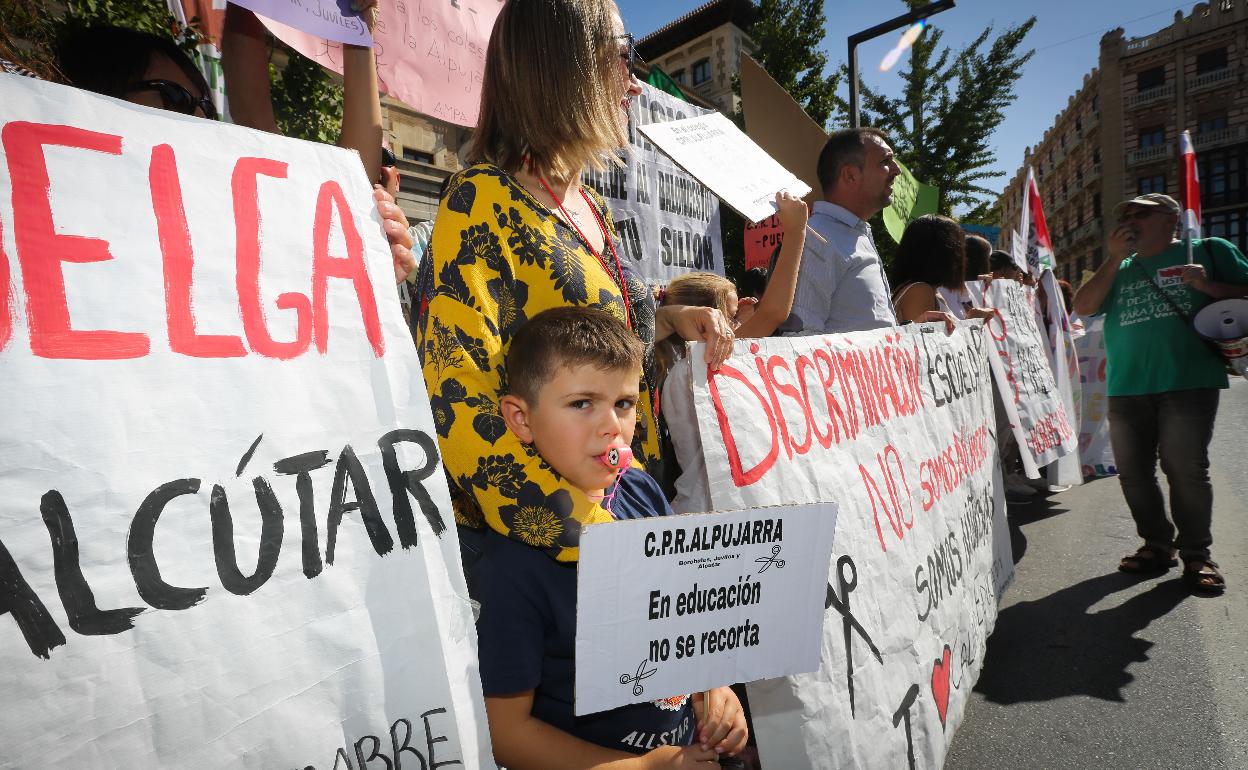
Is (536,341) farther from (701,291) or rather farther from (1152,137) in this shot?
(1152,137)

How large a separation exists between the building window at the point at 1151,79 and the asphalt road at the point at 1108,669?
161ft

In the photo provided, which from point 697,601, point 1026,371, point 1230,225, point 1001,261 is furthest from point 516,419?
point 1230,225

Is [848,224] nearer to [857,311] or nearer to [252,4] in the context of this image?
[857,311]

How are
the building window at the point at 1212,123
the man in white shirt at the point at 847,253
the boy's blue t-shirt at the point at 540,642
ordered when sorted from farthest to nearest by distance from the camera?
the building window at the point at 1212,123
the man in white shirt at the point at 847,253
the boy's blue t-shirt at the point at 540,642

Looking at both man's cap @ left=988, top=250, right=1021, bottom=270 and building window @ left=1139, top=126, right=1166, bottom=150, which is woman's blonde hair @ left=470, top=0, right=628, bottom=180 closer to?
man's cap @ left=988, top=250, right=1021, bottom=270

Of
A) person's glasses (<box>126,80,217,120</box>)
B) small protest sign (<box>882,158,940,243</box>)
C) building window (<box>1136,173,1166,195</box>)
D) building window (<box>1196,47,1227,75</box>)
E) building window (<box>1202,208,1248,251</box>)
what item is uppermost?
building window (<box>1196,47,1227,75</box>)

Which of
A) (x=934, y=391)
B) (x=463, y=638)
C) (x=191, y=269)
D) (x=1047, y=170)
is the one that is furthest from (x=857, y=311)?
(x=1047, y=170)

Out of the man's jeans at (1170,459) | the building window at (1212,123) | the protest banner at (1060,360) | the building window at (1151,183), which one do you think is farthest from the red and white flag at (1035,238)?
the building window at (1212,123)

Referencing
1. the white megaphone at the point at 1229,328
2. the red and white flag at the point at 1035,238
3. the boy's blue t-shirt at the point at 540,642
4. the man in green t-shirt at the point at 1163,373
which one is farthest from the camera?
the red and white flag at the point at 1035,238

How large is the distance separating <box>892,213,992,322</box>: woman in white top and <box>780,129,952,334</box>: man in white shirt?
0.54 m

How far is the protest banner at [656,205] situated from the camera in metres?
3.13

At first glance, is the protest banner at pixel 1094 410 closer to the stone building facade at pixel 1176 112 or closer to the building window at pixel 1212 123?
the stone building facade at pixel 1176 112

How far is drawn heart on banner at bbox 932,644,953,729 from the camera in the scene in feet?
6.04

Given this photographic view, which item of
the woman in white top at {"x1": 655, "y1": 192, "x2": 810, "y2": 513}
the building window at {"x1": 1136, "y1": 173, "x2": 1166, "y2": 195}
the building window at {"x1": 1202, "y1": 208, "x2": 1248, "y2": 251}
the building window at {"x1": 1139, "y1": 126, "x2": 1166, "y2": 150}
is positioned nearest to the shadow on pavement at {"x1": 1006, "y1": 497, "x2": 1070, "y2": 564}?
the woman in white top at {"x1": 655, "y1": 192, "x2": 810, "y2": 513}
